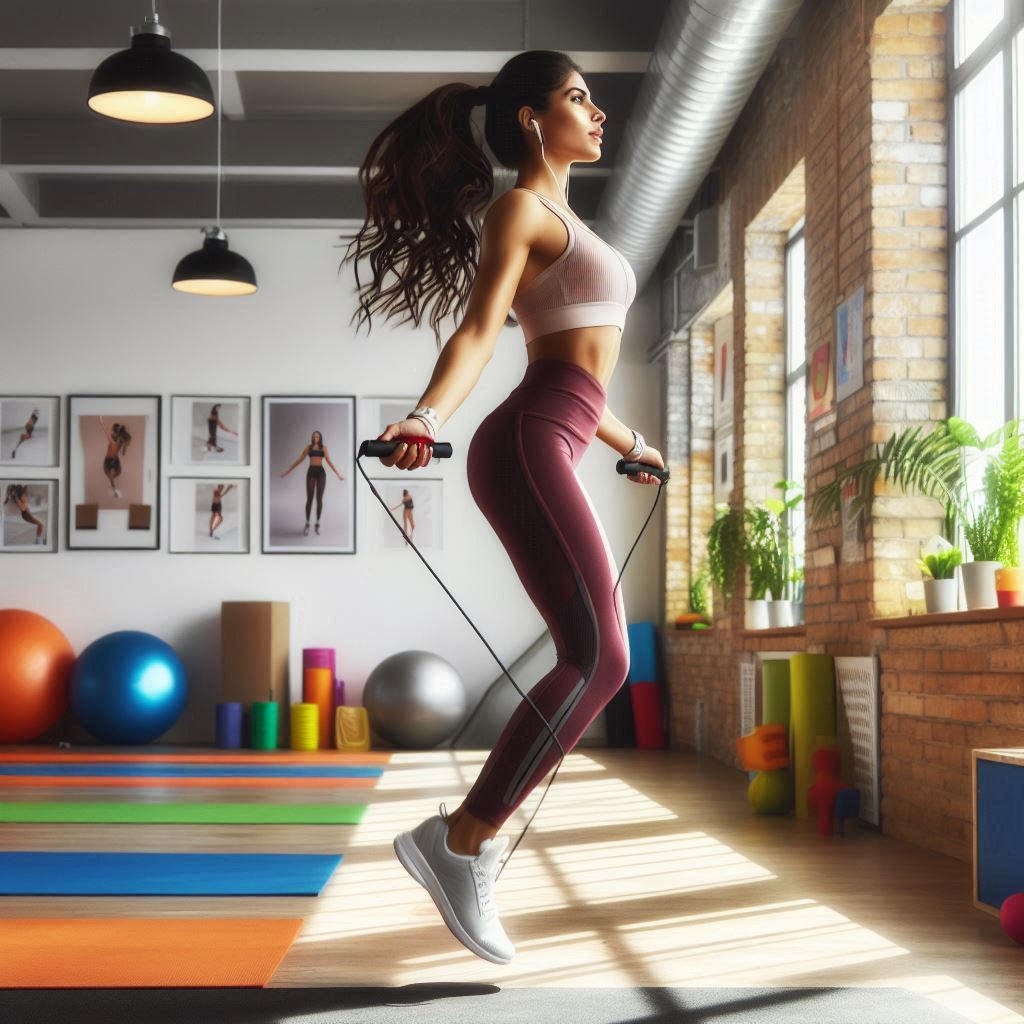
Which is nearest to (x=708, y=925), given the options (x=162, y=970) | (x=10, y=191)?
(x=162, y=970)

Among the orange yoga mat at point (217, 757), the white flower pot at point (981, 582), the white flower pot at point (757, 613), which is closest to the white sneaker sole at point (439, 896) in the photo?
the white flower pot at point (981, 582)

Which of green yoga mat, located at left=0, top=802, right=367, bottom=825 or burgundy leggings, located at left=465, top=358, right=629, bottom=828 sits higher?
burgundy leggings, located at left=465, top=358, right=629, bottom=828

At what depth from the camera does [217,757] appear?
24.3 feet

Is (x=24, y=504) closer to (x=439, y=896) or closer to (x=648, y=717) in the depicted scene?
(x=648, y=717)

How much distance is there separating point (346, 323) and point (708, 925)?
21.9 ft

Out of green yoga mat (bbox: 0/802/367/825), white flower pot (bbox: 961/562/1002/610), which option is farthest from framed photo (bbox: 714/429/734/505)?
white flower pot (bbox: 961/562/1002/610)

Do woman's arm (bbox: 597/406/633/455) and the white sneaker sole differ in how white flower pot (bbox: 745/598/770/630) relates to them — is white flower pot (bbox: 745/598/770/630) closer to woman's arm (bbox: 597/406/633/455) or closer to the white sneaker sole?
woman's arm (bbox: 597/406/633/455)

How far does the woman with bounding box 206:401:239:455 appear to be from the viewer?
8758 mm

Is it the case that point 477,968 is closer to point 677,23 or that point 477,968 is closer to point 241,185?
point 677,23

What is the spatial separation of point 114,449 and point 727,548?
171 inches

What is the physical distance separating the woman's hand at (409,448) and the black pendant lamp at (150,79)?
3.29 m

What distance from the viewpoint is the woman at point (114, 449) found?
873 centimetres

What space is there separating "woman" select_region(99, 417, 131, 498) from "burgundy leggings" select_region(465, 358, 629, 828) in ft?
23.3

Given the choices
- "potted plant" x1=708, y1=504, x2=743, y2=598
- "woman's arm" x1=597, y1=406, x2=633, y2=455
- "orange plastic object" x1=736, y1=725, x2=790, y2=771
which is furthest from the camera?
"potted plant" x1=708, y1=504, x2=743, y2=598
